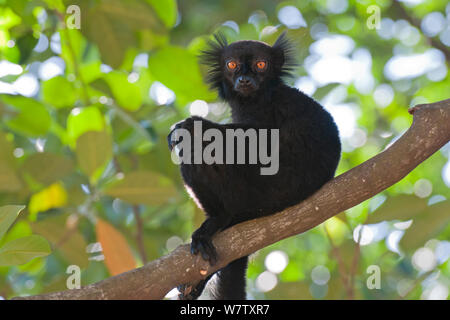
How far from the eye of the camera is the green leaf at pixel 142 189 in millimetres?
5359

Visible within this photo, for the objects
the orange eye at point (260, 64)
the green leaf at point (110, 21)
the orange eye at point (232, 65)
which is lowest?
the orange eye at point (260, 64)

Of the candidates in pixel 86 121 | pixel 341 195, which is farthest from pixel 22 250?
pixel 86 121

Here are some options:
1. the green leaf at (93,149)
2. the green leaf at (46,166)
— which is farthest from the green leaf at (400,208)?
the green leaf at (46,166)

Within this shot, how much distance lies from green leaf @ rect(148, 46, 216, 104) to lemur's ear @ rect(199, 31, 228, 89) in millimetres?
141

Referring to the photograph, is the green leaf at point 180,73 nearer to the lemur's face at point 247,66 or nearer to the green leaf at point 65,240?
the lemur's face at point 247,66

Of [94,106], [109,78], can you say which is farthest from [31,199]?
[109,78]

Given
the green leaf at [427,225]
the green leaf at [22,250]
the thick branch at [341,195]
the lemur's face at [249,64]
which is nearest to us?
the green leaf at [22,250]

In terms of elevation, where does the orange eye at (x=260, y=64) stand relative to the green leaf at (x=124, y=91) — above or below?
below

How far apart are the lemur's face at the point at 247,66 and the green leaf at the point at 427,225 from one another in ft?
6.39

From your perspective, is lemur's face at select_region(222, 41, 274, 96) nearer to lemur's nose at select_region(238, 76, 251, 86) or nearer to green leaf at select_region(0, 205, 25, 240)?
lemur's nose at select_region(238, 76, 251, 86)

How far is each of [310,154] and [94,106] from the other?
2512 millimetres

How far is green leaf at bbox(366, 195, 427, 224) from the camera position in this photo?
5.23 metres

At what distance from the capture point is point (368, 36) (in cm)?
1111
